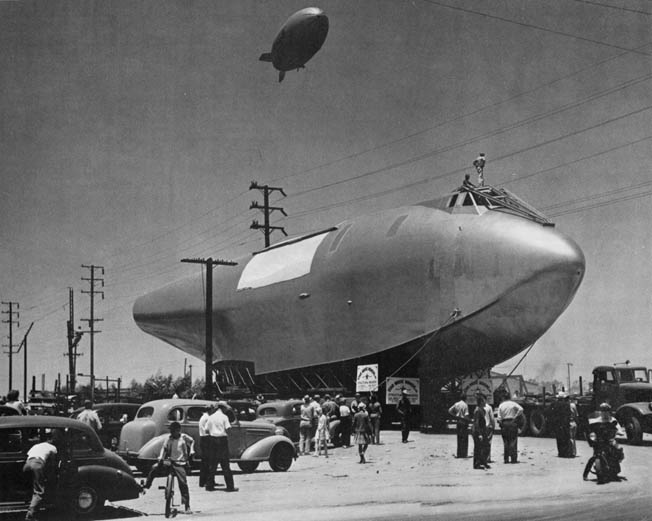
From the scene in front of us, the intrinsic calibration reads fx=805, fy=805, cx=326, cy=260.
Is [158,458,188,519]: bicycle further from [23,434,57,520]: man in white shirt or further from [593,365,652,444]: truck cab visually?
[593,365,652,444]: truck cab

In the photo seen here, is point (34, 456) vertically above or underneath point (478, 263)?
underneath

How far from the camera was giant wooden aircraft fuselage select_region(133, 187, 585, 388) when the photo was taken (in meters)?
26.1

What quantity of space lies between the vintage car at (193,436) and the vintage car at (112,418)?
3.55 m

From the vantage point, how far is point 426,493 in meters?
14.4

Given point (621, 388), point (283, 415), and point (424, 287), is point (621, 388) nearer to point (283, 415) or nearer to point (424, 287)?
point (424, 287)

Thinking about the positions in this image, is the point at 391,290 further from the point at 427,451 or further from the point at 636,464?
the point at 636,464

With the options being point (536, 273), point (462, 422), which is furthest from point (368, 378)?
point (536, 273)

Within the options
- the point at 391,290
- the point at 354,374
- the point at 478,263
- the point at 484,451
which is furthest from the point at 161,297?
the point at 484,451

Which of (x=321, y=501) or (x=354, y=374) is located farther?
(x=354, y=374)

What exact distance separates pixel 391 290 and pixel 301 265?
20.5 feet

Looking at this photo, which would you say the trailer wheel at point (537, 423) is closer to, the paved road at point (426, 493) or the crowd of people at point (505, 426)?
the paved road at point (426, 493)

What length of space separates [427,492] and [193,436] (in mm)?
6281

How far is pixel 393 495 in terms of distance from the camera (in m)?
14.3

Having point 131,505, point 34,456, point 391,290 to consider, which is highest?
point 391,290
